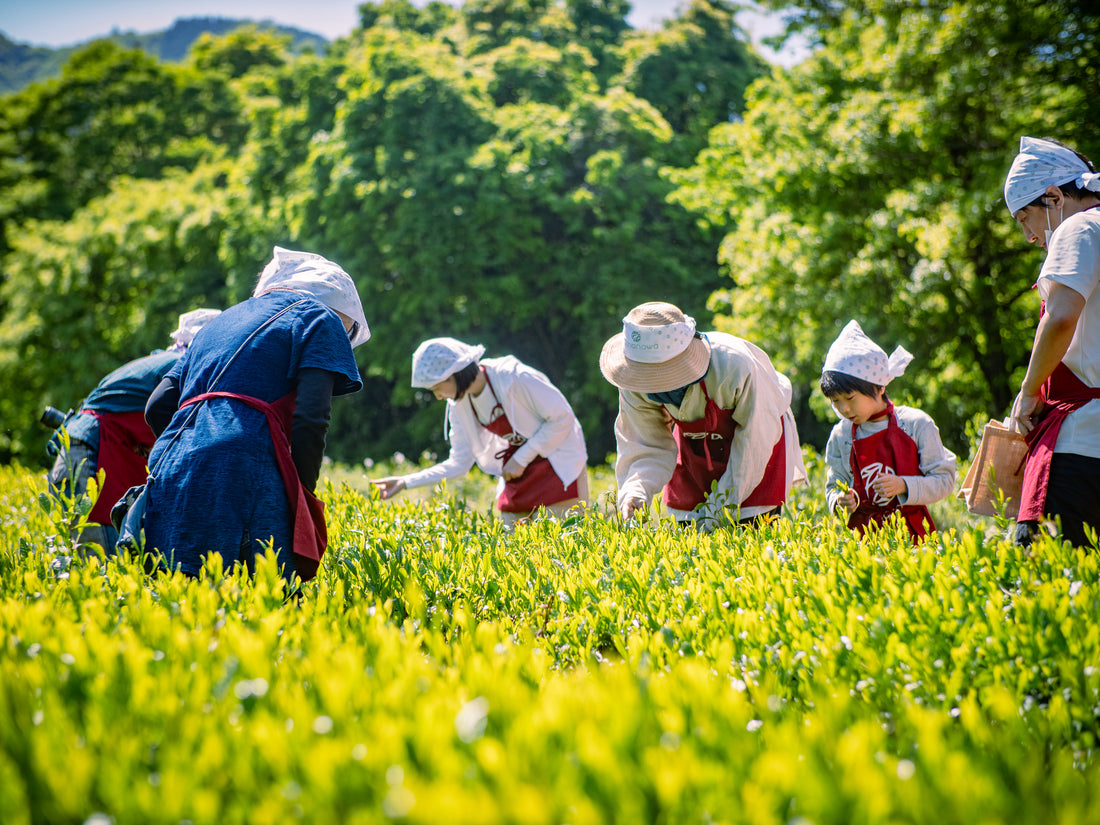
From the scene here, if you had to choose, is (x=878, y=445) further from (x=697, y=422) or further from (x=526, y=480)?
(x=526, y=480)

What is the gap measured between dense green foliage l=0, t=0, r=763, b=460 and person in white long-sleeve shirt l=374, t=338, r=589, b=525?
12.3 m

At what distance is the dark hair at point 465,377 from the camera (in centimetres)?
560

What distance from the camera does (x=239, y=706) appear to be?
1975 millimetres

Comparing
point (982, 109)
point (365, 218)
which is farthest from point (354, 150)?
point (982, 109)

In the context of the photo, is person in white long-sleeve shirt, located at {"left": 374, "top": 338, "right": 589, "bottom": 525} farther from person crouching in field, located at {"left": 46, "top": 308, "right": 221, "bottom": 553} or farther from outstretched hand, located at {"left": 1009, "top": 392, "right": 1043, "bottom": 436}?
outstretched hand, located at {"left": 1009, "top": 392, "right": 1043, "bottom": 436}

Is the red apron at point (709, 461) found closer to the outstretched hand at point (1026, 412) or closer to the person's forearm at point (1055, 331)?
the outstretched hand at point (1026, 412)

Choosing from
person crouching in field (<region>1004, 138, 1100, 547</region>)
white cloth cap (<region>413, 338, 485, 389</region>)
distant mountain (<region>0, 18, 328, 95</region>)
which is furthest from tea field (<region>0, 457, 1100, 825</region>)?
distant mountain (<region>0, 18, 328, 95</region>)

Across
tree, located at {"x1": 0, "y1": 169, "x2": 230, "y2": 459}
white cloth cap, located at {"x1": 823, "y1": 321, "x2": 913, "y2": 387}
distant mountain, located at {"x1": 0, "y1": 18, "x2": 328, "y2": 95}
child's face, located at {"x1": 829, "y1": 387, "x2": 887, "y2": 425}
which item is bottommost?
tree, located at {"x1": 0, "y1": 169, "x2": 230, "y2": 459}

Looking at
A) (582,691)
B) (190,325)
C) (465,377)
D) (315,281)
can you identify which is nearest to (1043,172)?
→ (582,691)

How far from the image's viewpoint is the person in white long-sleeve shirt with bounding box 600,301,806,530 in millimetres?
3988

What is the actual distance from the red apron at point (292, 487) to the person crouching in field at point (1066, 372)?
273 centimetres

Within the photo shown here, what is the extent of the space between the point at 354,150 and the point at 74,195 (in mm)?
16526

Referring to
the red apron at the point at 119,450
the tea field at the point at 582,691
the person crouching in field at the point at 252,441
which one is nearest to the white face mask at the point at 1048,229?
the tea field at the point at 582,691

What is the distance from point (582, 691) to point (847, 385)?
108 inches
